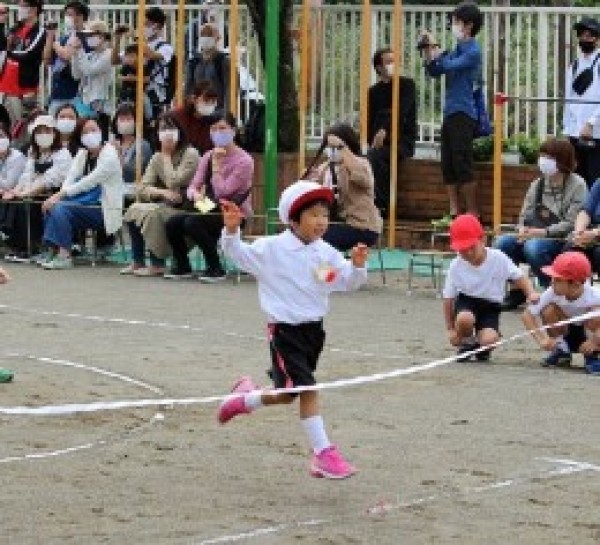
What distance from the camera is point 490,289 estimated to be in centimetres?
1541

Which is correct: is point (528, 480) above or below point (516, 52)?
below

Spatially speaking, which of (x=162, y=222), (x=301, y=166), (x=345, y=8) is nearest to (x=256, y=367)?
(x=162, y=222)

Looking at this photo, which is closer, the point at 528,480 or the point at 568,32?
the point at 528,480

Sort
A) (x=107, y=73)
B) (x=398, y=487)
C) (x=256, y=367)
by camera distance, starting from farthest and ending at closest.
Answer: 1. (x=107, y=73)
2. (x=256, y=367)
3. (x=398, y=487)

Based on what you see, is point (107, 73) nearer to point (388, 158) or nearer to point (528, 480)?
point (388, 158)

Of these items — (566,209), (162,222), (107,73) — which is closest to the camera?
(566,209)

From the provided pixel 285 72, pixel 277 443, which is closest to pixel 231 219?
pixel 277 443

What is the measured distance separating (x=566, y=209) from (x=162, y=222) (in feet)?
14.2

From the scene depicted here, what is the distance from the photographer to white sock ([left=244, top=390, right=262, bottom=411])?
36.8 ft

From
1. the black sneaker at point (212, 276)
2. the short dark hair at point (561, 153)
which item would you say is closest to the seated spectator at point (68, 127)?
the black sneaker at point (212, 276)

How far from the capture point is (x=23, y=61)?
2506cm

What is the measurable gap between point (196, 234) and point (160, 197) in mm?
917

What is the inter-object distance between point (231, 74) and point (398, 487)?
478 inches

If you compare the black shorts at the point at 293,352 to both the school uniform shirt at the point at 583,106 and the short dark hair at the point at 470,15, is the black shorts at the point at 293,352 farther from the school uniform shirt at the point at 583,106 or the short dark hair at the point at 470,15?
the short dark hair at the point at 470,15
